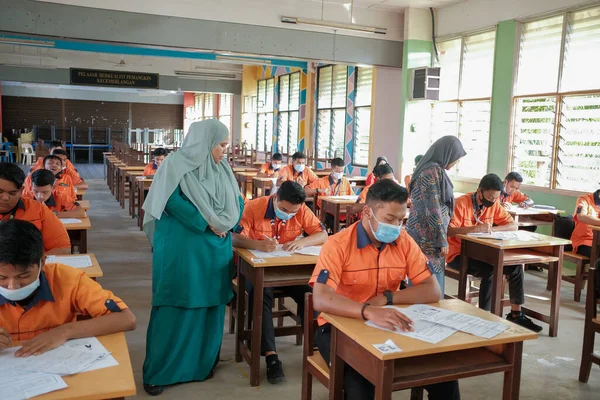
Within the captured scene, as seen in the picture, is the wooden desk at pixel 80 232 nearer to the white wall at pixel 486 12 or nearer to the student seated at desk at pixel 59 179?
the student seated at desk at pixel 59 179

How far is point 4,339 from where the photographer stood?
1.70 m

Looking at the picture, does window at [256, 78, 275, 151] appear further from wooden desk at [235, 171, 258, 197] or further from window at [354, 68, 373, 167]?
wooden desk at [235, 171, 258, 197]

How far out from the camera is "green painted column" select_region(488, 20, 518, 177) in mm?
7395

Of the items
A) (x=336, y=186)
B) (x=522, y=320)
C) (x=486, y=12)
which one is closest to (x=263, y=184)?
(x=336, y=186)

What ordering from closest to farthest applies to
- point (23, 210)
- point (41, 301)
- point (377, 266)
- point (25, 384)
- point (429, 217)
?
point (25, 384)
point (41, 301)
point (377, 266)
point (23, 210)
point (429, 217)

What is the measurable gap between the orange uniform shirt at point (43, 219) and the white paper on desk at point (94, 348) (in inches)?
51.4

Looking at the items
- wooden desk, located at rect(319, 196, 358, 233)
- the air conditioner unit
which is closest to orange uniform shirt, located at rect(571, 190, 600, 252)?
wooden desk, located at rect(319, 196, 358, 233)

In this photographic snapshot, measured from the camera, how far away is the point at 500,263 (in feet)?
12.9

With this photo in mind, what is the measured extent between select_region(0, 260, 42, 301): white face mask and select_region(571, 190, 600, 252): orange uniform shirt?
4928mm

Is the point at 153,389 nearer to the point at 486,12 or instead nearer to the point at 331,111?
the point at 486,12

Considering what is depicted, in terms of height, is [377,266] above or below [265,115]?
below

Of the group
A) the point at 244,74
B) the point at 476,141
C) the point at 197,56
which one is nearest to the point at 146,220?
the point at 476,141

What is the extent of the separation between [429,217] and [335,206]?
10.4 feet

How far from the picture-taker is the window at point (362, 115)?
Result: 1089cm
